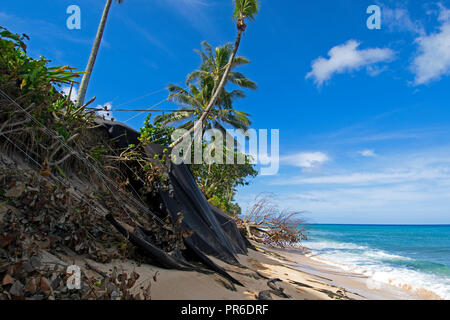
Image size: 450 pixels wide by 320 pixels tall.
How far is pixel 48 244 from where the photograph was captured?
72.0 inches

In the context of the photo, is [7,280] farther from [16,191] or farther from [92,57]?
[92,57]

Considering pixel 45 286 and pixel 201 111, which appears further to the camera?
pixel 201 111

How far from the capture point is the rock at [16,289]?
3.95 feet

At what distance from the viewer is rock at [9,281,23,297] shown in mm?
1203

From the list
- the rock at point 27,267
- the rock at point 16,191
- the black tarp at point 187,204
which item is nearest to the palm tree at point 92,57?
the black tarp at point 187,204

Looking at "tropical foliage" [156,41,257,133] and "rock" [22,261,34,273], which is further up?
"tropical foliage" [156,41,257,133]

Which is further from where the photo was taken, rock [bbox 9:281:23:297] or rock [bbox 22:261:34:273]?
rock [bbox 22:261:34:273]

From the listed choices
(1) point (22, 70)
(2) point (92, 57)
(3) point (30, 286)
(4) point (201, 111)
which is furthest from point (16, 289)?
(4) point (201, 111)

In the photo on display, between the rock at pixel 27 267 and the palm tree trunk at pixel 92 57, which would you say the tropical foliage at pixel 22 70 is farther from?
the palm tree trunk at pixel 92 57

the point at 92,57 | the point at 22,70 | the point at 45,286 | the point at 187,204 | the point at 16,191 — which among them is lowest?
the point at 45,286

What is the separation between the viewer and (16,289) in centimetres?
122

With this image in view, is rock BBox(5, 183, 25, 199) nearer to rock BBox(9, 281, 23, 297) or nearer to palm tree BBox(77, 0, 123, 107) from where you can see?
rock BBox(9, 281, 23, 297)

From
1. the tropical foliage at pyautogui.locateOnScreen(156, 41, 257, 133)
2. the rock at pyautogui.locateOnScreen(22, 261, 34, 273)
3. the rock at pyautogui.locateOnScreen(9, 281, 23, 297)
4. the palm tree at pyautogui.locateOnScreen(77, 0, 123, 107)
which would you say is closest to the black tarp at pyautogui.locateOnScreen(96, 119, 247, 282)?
the rock at pyautogui.locateOnScreen(22, 261, 34, 273)
